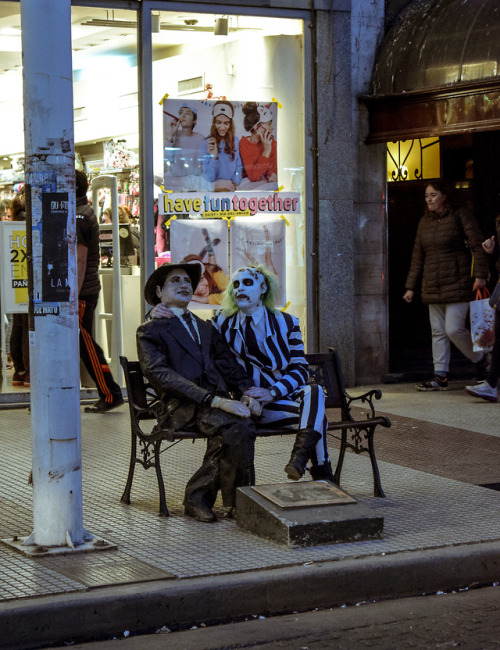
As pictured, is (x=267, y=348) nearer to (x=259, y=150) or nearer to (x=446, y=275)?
(x=259, y=150)

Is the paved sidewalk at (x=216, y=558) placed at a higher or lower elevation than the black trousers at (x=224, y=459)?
lower

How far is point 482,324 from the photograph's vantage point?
11.2 meters

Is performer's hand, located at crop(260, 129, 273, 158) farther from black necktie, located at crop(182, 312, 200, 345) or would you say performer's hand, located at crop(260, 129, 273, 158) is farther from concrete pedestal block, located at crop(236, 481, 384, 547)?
concrete pedestal block, located at crop(236, 481, 384, 547)

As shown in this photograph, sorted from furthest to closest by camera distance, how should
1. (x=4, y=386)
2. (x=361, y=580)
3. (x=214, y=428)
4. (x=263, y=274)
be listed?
(x=4, y=386) < (x=263, y=274) < (x=214, y=428) < (x=361, y=580)

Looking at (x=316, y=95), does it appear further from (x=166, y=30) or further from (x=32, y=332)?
(x=32, y=332)

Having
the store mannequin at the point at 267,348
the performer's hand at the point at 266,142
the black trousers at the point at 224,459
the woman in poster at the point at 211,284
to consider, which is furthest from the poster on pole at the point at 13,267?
the black trousers at the point at 224,459

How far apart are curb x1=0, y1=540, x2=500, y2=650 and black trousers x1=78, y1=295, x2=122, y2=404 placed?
4811 mm

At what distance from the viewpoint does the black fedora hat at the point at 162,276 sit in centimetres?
686

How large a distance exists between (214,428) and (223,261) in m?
4.92

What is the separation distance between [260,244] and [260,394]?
485 centimetres

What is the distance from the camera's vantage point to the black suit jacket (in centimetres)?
657

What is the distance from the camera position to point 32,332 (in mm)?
5754

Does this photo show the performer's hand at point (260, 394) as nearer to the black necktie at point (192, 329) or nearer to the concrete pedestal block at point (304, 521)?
the black necktie at point (192, 329)

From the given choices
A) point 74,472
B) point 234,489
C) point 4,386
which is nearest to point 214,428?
point 234,489
